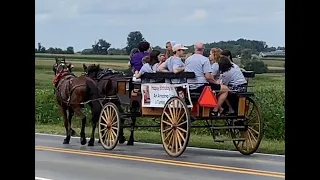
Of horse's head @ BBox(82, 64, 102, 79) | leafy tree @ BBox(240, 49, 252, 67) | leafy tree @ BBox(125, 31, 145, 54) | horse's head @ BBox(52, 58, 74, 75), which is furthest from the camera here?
leafy tree @ BBox(125, 31, 145, 54)

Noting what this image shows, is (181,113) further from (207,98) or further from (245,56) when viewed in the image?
(245,56)

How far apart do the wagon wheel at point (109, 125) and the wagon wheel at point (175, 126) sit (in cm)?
138

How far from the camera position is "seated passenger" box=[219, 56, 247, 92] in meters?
11.5

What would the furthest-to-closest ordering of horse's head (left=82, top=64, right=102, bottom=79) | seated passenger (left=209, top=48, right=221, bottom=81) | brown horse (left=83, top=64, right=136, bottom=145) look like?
horse's head (left=82, top=64, right=102, bottom=79)
brown horse (left=83, top=64, right=136, bottom=145)
seated passenger (left=209, top=48, right=221, bottom=81)

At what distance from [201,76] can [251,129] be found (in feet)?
4.39

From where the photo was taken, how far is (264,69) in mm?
16562

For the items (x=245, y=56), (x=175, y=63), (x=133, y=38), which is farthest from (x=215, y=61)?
(x=133, y=38)

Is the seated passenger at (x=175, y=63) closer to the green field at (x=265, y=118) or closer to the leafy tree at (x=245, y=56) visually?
the green field at (x=265, y=118)

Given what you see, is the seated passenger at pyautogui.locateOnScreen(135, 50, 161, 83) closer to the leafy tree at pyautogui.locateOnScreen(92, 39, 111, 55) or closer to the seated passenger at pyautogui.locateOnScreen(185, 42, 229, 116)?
the seated passenger at pyautogui.locateOnScreen(185, 42, 229, 116)

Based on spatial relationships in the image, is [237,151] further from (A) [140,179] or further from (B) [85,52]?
(B) [85,52]

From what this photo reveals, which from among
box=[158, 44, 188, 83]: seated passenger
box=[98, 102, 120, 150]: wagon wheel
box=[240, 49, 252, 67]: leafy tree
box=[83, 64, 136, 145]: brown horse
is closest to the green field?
box=[240, 49, 252, 67]: leafy tree

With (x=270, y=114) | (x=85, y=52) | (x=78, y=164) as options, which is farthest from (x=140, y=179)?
(x=85, y=52)

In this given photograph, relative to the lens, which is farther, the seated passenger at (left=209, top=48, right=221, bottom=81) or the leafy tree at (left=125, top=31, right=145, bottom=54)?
the leafy tree at (left=125, top=31, right=145, bottom=54)

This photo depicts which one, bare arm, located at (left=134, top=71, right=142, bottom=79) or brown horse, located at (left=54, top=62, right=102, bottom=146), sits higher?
bare arm, located at (left=134, top=71, right=142, bottom=79)
